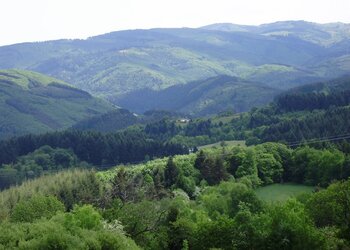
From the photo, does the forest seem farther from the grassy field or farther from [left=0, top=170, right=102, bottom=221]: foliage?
the grassy field

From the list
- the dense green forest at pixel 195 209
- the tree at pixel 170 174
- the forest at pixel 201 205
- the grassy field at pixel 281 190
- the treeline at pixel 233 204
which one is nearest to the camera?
the dense green forest at pixel 195 209

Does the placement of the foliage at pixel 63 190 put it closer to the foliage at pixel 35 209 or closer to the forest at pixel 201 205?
the forest at pixel 201 205

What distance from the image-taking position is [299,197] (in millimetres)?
96062

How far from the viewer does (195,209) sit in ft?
314

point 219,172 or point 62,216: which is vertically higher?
point 62,216

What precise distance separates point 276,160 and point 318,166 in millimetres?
14307

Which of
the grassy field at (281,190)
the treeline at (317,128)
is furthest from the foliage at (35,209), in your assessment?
the treeline at (317,128)

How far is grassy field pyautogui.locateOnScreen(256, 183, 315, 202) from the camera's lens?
12053cm

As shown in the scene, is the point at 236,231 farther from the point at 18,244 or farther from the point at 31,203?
the point at 31,203

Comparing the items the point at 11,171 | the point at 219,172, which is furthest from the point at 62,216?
the point at 11,171

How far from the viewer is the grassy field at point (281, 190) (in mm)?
120525

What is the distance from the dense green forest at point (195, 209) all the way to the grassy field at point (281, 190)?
2.41 m

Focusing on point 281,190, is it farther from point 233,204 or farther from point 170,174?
point 233,204

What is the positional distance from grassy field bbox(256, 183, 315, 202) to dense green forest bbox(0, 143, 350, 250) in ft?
7.92
